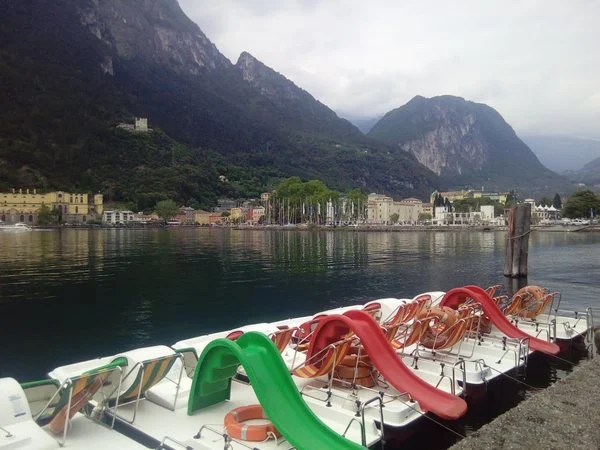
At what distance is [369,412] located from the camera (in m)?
10.6

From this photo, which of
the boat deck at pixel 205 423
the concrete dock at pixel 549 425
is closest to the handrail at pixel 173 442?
the boat deck at pixel 205 423

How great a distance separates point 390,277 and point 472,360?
33.5 metres

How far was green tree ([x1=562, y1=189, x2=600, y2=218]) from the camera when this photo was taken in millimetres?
181438

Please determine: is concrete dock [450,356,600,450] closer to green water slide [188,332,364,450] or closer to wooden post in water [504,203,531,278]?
green water slide [188,332,364,450]

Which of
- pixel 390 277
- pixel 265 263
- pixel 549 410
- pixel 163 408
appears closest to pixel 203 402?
pixel 163 408

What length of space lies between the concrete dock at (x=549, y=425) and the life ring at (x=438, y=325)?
3266 mm

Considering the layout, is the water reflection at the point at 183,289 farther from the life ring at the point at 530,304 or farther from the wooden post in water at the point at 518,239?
the life ring at the point at 530,304

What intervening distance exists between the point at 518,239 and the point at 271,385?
40.3 m

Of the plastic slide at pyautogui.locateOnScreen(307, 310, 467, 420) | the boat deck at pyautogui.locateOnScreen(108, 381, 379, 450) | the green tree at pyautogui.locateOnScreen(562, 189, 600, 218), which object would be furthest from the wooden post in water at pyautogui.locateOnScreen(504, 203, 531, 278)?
the green tree at pyautogui.locateOnScreen(562, 189, 600, 218)

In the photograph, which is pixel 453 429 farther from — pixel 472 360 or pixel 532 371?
pixel 532 371

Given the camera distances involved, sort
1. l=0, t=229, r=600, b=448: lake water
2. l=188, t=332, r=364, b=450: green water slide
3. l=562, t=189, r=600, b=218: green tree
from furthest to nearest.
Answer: l=562, t=189, r=600, b=218: green tree < l=0, t=229, r=600, b=448: lake water < l=188, t=332, r=364, b=450: green water slide

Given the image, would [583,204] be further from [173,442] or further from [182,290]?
[173,442]

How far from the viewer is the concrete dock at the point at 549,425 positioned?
29.8ft

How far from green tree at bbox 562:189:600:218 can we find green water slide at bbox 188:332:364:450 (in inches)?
7812
